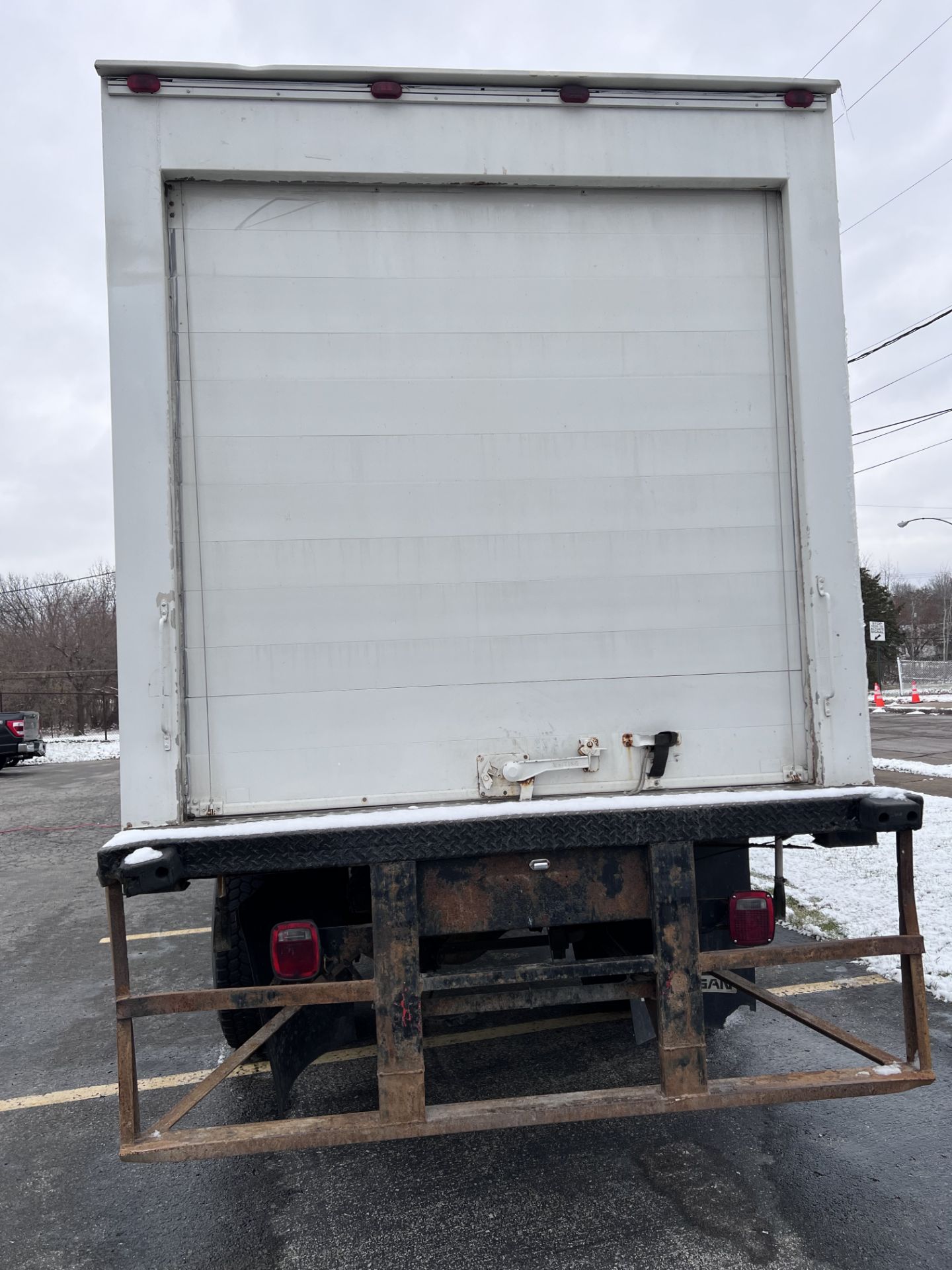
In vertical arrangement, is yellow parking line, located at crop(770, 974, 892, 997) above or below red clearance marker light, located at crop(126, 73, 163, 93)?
below

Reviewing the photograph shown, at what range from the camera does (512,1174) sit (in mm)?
2938

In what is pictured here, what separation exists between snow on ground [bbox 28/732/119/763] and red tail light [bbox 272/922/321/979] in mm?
19180

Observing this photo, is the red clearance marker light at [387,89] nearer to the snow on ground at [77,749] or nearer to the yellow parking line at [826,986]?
the yellow parking line at [826,986]

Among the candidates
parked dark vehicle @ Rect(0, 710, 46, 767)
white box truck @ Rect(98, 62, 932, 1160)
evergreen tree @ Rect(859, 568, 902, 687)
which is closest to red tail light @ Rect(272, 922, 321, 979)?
white box truck @ Rect(98, 62, 932, 1160)

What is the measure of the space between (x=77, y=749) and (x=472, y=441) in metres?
23.2

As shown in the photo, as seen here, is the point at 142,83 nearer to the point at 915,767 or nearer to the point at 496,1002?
the point at 496,1002

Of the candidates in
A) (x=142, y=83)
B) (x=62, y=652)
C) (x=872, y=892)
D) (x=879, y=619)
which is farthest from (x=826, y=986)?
(x=879, y=619)

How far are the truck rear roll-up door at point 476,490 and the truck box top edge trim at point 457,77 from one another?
0.33 meters

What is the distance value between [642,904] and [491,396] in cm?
170

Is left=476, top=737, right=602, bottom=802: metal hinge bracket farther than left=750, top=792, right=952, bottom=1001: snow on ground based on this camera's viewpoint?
No

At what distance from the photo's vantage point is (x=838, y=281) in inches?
111

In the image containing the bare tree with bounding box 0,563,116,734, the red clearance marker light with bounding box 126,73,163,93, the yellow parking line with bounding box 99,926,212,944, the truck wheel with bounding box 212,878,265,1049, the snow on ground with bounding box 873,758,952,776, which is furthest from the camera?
the bare tree with bounding box 0,563,116,734

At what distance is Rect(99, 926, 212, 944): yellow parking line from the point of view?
239 inches

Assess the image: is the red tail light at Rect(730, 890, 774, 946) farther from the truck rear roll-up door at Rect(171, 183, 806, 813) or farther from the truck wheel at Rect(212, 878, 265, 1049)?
the truck wheel at Rect(212, 878, 265, 1049)
